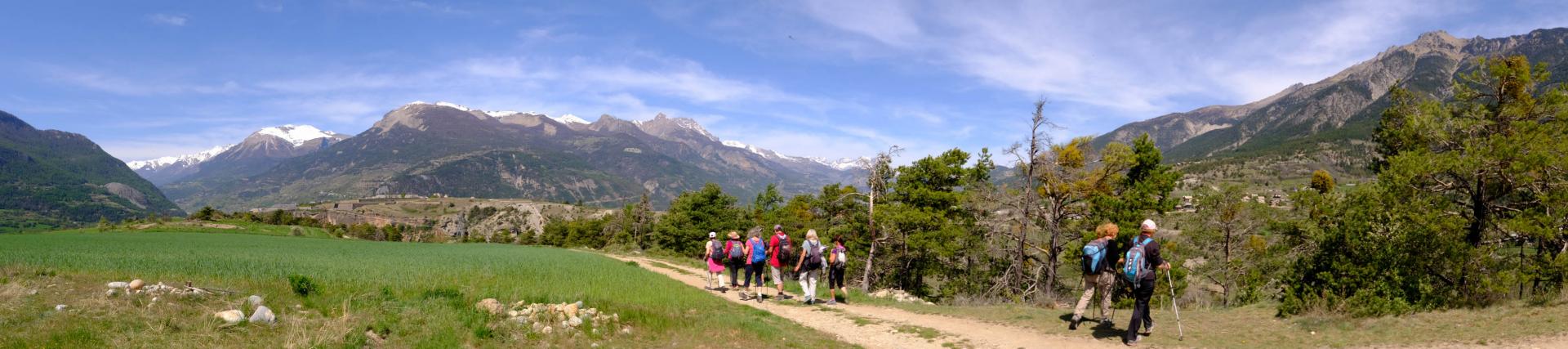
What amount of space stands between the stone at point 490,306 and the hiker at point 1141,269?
421 inches

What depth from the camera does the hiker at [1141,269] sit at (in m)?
9.80

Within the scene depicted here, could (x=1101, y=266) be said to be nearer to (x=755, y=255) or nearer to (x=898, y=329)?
(x=898, y=329)

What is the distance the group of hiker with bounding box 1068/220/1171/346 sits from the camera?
9.85 m

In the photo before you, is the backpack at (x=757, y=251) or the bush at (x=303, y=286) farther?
the backpack at (x=757, y=251)

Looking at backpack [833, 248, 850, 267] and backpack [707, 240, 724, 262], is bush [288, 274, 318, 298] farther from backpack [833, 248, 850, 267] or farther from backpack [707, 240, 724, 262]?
backpack [833, 248, 850, 267]

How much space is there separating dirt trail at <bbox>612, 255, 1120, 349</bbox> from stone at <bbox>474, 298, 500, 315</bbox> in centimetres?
611

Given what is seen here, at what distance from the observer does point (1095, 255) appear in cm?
1080

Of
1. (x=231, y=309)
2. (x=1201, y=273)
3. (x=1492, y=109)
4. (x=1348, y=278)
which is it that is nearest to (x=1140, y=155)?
(x=1201, y=273)

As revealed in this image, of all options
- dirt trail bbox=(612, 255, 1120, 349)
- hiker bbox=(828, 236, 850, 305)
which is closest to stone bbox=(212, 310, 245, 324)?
dirt trail bbox=(612, 255, 1120, 349)

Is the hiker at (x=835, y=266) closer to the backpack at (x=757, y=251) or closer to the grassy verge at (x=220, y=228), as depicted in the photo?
the backpack at (x=757, y=251)

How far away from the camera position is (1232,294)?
31.6 m

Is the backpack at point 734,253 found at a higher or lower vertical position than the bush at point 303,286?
higher

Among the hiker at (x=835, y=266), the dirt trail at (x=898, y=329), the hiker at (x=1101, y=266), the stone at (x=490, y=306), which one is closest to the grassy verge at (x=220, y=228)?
the stone at (x=490, y=306)

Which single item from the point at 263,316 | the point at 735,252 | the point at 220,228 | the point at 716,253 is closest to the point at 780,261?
the point at 735,252
